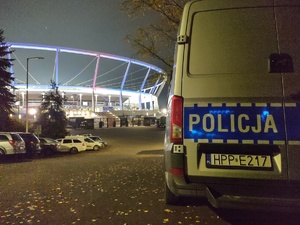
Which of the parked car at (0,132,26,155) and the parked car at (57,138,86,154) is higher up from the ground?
the parked car at (0,132,26,155)

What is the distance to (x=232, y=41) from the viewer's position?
10.6 ft

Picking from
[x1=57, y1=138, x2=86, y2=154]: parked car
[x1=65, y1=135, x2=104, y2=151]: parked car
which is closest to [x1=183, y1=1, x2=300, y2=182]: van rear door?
[x1=57, y1=138, x2=86, y2=154]: parked car

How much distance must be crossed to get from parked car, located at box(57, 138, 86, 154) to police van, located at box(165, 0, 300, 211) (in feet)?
83.9

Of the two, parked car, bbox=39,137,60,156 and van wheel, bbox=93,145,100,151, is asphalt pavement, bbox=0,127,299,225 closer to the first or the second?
parked car, bbox=39,137,60,156

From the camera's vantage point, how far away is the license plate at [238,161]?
305 cm

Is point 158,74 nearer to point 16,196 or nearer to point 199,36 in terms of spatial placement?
point 16,196

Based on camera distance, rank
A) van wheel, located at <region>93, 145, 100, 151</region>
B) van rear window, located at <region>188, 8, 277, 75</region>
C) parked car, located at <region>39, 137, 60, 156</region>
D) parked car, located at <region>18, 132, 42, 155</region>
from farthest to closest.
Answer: van wheel, located at <region>93, 145, 100, 151</region> → parked car, located at <region>39, 137, 60, 156</region> → parked car, located at <region>18, 132, 42, 155</region> → van rear window, located at <region>188, 8, 277, 75</region>

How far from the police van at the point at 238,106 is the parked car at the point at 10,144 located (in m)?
15.9

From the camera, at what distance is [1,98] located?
3111 centimetres

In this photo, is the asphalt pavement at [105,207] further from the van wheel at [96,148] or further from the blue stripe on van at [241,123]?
the van wheel at [96,148]

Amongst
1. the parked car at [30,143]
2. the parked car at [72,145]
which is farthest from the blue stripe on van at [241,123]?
the parked car at [72,145]

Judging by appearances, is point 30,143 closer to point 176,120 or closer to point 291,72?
point 176,120

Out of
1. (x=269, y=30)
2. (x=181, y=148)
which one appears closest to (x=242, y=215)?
(x=181, y=148)

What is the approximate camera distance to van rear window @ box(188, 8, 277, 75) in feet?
10.3
